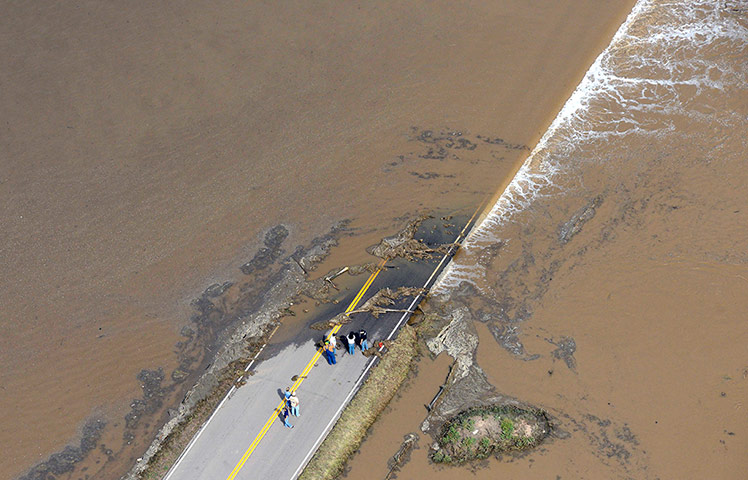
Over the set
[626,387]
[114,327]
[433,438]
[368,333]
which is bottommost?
[626,387]

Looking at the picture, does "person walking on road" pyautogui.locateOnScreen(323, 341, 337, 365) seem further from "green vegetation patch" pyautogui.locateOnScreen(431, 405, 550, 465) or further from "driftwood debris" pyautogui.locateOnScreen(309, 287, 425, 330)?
"green vegetation patch" pyautogui.locateOnScreen(431, 405, 550, 465)

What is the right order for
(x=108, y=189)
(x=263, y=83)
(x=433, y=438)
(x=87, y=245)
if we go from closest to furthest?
1. (x=433, y=438)
2. (x=87, y=245)
3. (x=108, y=189)
4. (x=263, y=83)

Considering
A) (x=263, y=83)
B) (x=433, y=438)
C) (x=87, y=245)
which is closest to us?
(x=433, y=438)

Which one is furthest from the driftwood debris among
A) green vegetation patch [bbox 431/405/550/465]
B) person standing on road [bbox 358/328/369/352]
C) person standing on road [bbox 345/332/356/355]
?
green vegetation patch [bbox 431/405/550/465]

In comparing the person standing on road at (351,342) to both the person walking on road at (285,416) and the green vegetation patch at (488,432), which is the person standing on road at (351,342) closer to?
the person walking on road at (285,416)

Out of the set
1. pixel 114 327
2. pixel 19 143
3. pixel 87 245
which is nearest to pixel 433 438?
pixel 114 327

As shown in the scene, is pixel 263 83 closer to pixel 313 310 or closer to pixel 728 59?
pixel 313 310

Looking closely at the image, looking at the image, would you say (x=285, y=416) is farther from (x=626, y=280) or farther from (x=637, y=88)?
(x=637, y=88)
